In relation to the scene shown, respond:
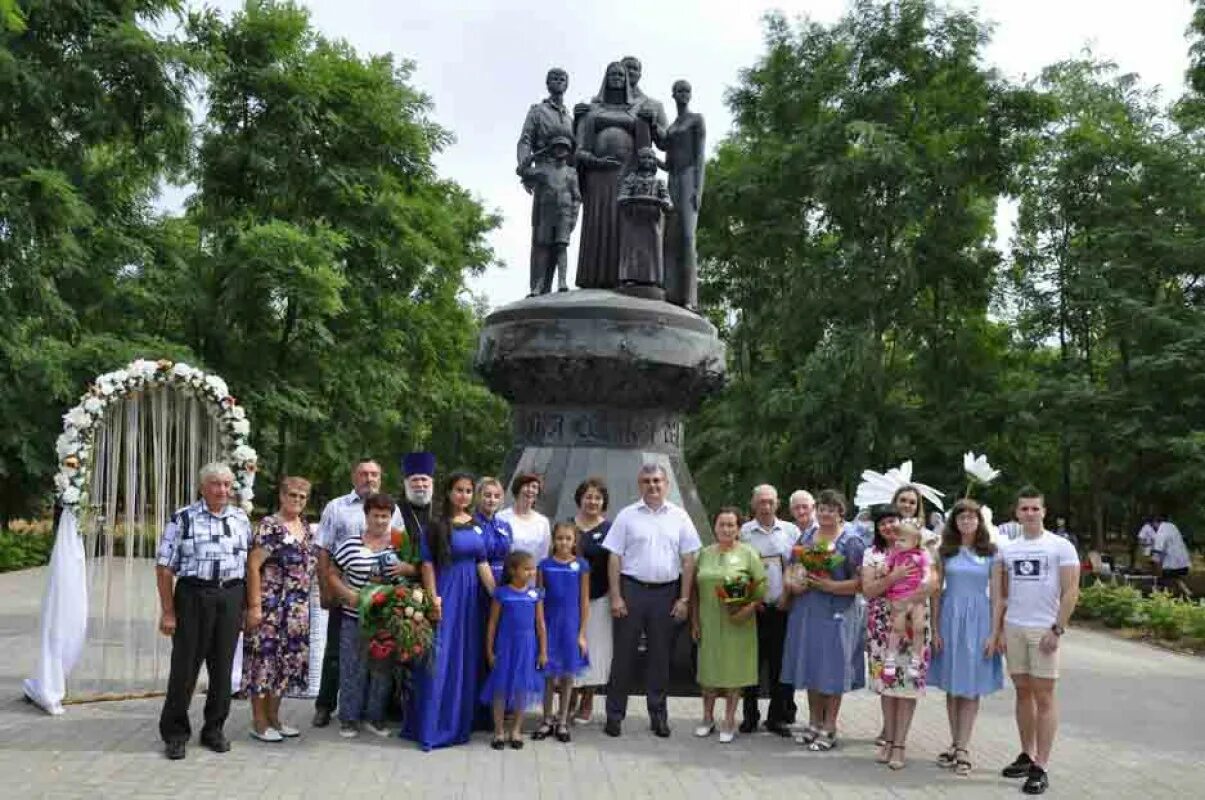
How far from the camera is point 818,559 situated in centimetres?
711

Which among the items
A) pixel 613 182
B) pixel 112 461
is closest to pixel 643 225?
pixel 613 182

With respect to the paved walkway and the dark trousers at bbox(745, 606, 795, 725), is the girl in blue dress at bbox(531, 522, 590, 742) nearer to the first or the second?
the paved walkway

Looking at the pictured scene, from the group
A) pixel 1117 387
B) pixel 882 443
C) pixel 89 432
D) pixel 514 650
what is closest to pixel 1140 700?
pixel 514 650

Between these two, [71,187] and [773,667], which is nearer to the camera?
[773,667]

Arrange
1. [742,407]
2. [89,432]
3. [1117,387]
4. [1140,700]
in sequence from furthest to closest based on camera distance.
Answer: [742,407] → [1117,387] → [1140,700] → [89,432]

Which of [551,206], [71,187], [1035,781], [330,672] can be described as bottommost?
[1035,781]

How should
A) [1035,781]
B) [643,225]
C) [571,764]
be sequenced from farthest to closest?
1. [643,225]
2. [571,764]
3. [1035,781]

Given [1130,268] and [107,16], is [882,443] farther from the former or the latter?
[107,16]

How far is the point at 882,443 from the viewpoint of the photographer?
2550 cm

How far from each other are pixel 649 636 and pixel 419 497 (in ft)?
5.66

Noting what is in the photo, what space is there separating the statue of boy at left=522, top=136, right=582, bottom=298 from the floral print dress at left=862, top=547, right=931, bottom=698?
4442 millimetres

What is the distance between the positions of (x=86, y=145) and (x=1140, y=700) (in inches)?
663

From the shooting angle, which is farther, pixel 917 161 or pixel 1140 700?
pixel 917 161

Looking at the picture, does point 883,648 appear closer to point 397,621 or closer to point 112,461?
point 397,621
